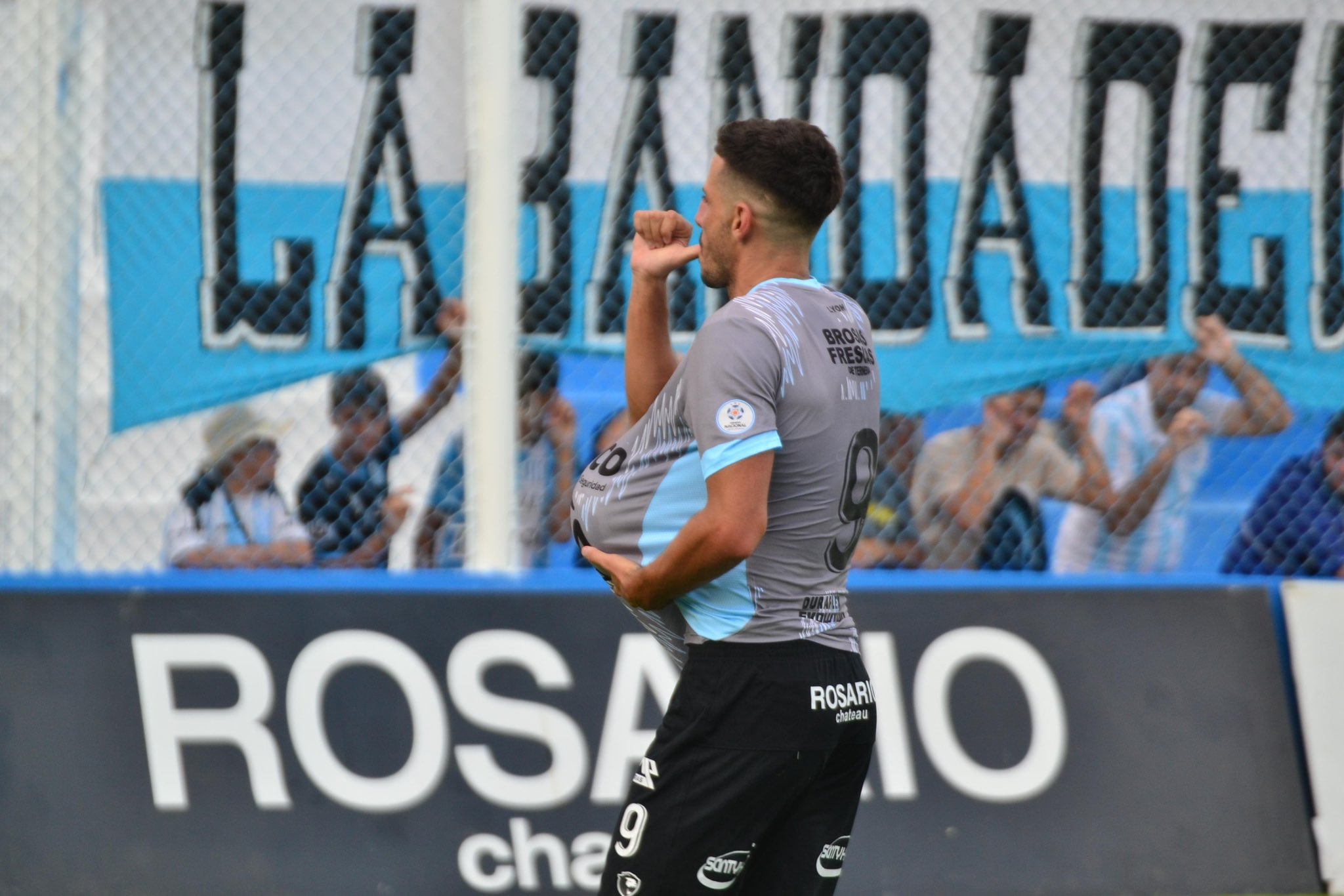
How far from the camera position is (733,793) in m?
2.39

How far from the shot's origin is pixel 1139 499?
5816 mm

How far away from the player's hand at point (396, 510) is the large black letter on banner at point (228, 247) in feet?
2.38

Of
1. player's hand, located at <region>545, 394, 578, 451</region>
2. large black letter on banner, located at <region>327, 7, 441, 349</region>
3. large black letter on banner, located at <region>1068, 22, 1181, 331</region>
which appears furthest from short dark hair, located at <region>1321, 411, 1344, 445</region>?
large black letter on banner, located at <region>327, 7, 441, 349</region>

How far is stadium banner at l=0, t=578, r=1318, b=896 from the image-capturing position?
432 centimetres

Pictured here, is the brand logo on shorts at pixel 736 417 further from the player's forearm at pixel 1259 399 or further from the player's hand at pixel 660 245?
the player's forearm at pixel 1259 399

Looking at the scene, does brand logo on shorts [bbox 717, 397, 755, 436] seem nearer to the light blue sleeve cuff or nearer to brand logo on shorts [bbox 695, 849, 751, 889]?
the light blue sleeve cuff

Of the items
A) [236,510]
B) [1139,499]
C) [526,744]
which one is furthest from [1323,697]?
[236,510]

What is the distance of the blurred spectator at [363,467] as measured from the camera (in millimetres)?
5156

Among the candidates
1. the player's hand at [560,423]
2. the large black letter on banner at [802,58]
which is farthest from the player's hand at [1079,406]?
the player's hand at [560,423]

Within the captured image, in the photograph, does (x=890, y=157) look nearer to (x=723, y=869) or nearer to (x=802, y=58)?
(x=802, y=58)

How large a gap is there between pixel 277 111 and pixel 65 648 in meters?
2.22

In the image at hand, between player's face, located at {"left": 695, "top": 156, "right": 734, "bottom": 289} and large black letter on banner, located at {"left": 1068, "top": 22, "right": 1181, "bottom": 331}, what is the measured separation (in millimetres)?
3839

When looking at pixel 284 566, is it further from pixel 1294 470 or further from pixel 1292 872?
pixel 1294 470

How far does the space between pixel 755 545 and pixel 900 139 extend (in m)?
4.09
